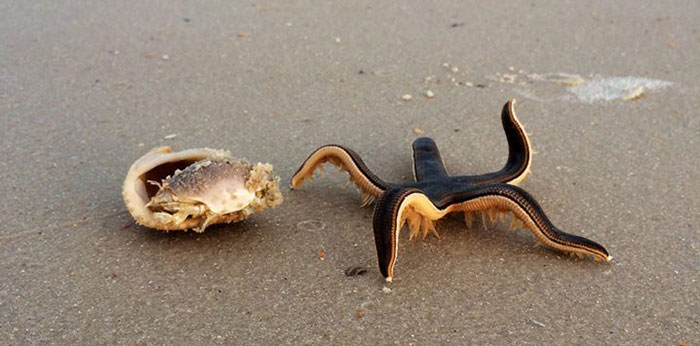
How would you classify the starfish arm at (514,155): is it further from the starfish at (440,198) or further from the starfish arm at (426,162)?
the starfish arm at (426,162)

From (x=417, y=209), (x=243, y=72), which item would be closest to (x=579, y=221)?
(x=417, y=209)

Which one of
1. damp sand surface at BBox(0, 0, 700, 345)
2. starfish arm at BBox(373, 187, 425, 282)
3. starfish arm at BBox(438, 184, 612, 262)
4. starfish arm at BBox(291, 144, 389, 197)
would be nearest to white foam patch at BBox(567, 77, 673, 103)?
damp sand surface at BBox(0, 0, 700, 345)

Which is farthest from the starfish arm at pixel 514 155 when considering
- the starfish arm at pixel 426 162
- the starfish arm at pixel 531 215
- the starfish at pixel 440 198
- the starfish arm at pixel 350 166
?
the starfish arm at pixel 350 166

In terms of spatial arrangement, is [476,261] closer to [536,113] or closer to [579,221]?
[579,221]

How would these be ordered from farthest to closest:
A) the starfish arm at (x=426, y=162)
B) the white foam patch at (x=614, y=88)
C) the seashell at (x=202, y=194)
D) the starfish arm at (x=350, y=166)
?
the white foam patch at (x=614, y=88), the starfish arm at (x=426, y=162), the starfish arm at (x=350, y=166), the seashell at (x=202, y=194)

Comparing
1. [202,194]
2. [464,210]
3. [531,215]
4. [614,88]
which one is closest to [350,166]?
[464,210]

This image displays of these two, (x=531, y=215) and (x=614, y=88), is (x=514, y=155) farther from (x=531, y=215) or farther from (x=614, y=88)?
(x=614, y=88)
